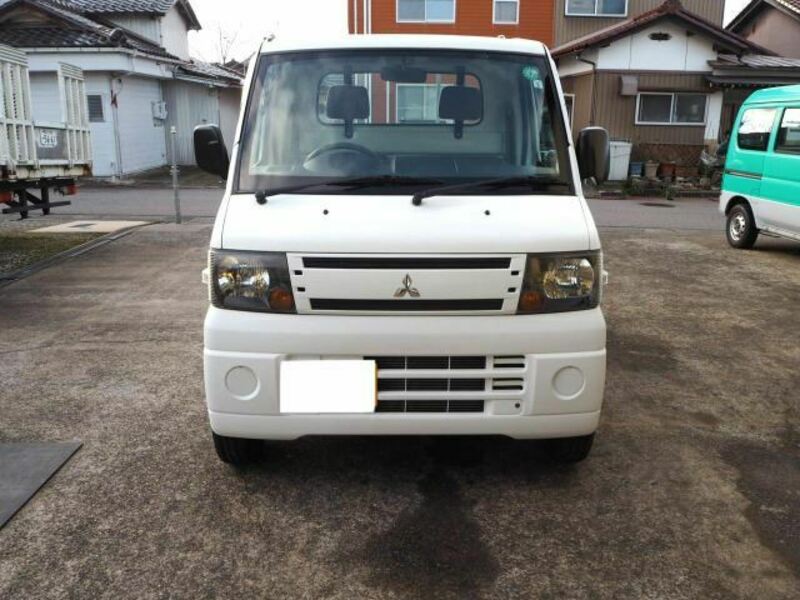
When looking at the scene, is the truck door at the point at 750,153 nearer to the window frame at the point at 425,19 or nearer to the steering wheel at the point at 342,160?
the steering wheel at the point at 342,160

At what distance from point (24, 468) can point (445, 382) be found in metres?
2.10

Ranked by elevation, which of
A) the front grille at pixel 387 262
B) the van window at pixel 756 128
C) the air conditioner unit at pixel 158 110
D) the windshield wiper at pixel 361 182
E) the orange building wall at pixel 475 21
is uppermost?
the orange building wall at pixel 475 21

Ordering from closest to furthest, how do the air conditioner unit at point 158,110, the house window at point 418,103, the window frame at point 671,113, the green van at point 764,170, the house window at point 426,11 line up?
the house window at point 418,103
the green van at point 764,170
the window frame at point 671,113
the air conditioner unit at point 158,110
the house window at point 426,11

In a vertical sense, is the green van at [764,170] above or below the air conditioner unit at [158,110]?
below

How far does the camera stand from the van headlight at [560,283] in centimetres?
302

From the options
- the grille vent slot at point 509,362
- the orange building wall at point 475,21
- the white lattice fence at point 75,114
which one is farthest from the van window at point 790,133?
the orange building wall at point 475,21

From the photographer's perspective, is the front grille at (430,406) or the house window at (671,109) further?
the house window at (671,109)

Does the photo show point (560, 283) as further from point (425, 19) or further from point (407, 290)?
point (425, 19)

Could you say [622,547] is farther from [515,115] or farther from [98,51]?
[98,51]

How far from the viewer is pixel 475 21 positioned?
24.8 m

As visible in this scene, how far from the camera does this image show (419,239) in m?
2.95

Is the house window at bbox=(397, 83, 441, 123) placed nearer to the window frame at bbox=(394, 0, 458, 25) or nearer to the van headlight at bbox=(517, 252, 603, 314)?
the van headlight at bbox=(517, 252, 603, 314)

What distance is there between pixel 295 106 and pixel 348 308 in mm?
1262

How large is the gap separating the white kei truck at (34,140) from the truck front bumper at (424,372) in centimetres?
662
